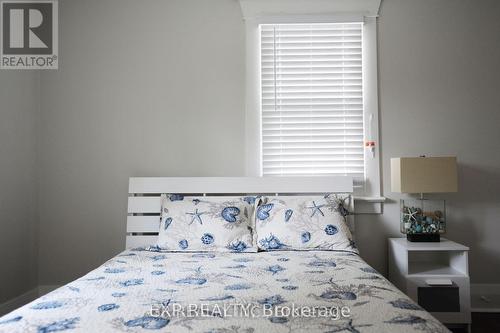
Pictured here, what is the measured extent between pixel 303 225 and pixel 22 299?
2106mm

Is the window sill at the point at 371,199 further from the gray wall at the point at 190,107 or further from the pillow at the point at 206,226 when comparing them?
the pillow at the point at 206,226

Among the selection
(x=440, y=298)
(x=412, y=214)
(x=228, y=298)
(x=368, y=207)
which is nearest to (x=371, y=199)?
A: (x=368, y=207)

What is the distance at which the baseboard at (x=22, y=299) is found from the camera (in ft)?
8.38

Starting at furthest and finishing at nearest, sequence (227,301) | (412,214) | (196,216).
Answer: (412,214), (196,216), (227,301)

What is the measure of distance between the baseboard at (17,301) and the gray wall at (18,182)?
3 cm

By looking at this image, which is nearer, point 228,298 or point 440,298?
point 228,298

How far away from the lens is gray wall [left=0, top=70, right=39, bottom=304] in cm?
259

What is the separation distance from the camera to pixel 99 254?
2865mm

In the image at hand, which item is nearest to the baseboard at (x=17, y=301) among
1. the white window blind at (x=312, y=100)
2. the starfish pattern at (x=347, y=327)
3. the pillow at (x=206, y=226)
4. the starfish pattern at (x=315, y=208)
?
the pillow at (x=206, y=226)

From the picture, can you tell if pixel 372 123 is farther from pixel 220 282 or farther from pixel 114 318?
pixel 114 318

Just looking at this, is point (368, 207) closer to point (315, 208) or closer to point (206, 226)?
point (315, 208)

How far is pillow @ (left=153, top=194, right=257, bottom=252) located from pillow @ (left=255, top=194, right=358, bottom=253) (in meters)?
0.09

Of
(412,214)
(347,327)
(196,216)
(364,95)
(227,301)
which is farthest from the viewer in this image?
(364,95)

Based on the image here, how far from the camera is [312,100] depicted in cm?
284
